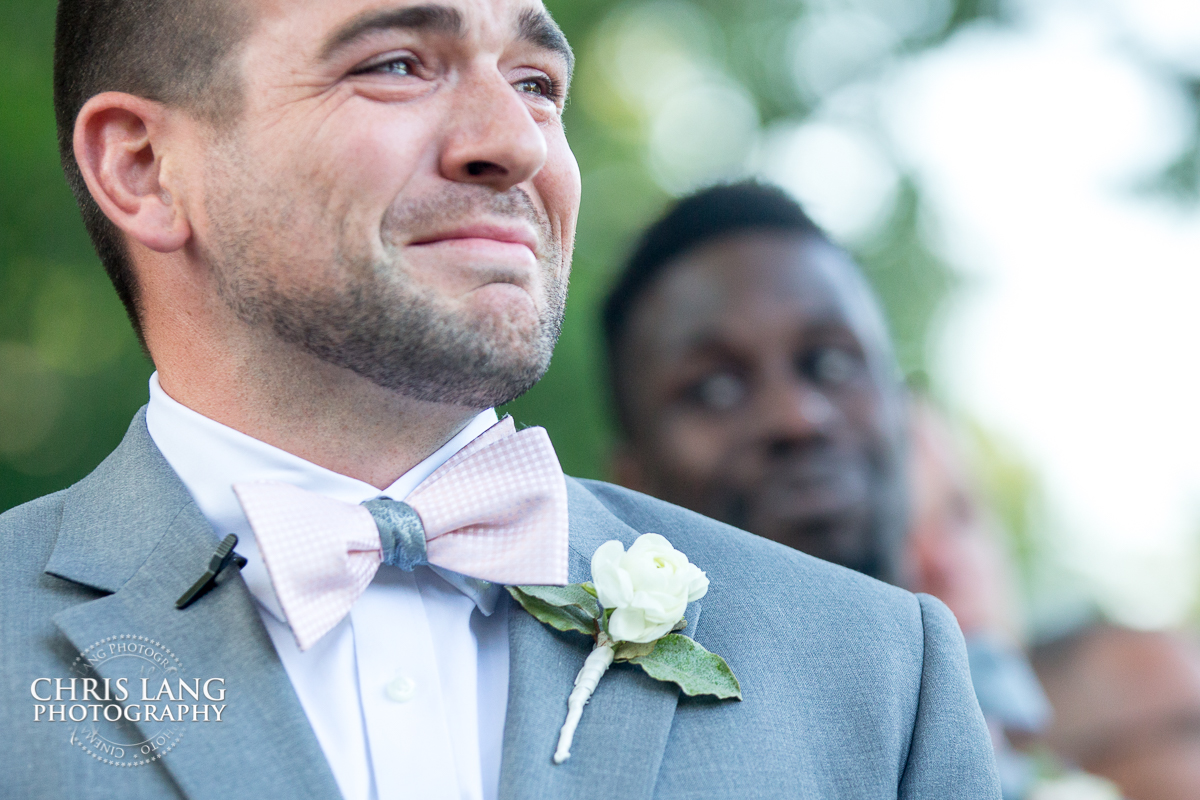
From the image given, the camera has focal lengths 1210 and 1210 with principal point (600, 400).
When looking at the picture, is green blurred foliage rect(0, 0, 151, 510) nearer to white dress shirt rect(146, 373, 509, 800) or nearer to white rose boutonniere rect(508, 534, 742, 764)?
white dress shirt rect(146, 373, 509, 800)

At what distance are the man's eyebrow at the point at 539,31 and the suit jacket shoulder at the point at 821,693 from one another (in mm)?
947

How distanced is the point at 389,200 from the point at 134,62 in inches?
25.9

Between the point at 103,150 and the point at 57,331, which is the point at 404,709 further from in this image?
the point at 57,331

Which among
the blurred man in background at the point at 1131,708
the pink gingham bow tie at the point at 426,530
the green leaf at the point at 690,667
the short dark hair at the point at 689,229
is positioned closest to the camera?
the pink gingham bow tie at the point at 426,530

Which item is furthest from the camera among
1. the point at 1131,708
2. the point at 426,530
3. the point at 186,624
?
the point at 1131,708

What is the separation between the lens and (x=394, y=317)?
194 cm

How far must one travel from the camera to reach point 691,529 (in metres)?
2.27

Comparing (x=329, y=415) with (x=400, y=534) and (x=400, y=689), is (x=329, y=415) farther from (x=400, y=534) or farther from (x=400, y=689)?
(x=400, y=689)

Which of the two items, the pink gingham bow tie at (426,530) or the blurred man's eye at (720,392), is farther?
the blurred man's eye at (720,392)

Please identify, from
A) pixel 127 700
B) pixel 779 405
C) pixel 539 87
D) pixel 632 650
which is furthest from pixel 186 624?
pixel 779 405

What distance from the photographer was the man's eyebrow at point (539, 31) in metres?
2.19

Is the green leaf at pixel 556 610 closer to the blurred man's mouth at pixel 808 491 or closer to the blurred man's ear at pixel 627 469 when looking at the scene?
the blurred man's mouth at pixel 808 491

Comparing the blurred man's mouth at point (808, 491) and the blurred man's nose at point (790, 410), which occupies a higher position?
the blurred man's nose at point (790, 410)

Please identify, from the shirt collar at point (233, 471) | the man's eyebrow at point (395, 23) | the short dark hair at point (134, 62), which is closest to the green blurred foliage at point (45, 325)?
the short dark hair at point (134, 62)
